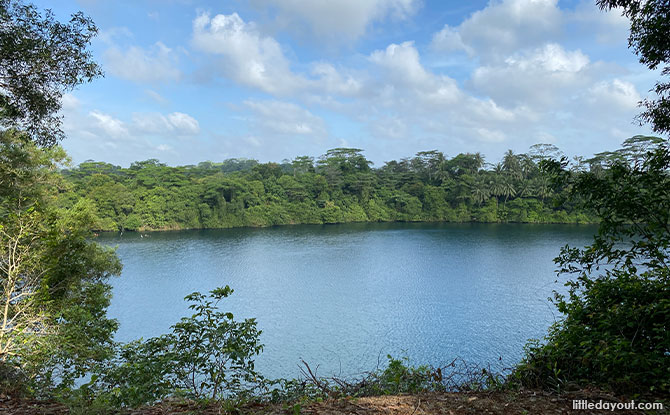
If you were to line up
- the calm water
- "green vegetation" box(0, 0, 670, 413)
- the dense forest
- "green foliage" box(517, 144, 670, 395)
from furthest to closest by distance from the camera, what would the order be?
the dense forest < the calm water < "green vegetation" box(0, 0, 670, 413) < "green foliage" box(517, 144, 670, 395)

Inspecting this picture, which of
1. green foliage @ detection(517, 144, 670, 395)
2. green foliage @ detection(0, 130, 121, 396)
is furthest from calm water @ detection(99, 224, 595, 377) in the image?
green foliage @ detection(517, 144, 670, 395)

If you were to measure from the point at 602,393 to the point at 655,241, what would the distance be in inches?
61.1

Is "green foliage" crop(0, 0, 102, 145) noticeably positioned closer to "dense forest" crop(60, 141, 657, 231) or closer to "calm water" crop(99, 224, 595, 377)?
"calm water" crop(99, 224, 595, 377)

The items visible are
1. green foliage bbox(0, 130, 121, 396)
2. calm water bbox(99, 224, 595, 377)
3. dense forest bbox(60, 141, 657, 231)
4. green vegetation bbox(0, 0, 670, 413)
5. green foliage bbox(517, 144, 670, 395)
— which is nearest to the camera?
green foliage bbox(517, 144, 670, 395)

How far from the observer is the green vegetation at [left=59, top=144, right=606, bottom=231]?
146 feet

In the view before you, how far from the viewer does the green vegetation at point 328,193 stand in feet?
146

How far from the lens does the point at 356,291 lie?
2106cm

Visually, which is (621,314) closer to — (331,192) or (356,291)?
(356,291)

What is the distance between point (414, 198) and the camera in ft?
186

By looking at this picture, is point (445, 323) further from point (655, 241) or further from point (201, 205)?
point (201, 205)

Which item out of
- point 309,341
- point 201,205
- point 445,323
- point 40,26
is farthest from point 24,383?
point 201,205

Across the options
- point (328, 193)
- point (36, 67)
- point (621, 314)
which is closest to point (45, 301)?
point (36, 67)

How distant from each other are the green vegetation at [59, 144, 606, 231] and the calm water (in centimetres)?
727

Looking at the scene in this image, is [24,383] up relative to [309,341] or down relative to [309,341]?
up
